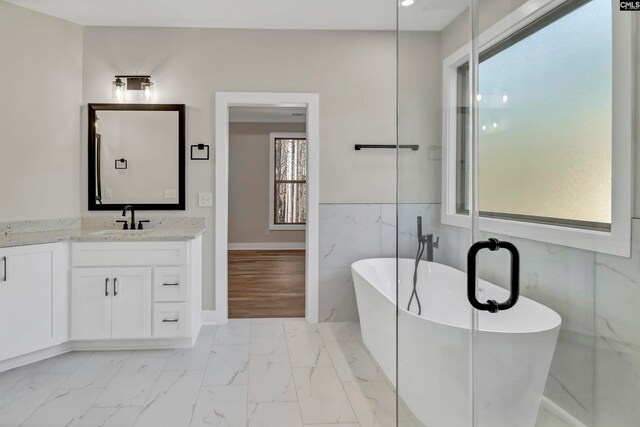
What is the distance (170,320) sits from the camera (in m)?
2.86

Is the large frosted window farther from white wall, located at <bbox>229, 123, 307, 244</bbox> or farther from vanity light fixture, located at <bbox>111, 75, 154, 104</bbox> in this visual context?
white wall, located at <bbox>229, 123, 307, 244</bbox>

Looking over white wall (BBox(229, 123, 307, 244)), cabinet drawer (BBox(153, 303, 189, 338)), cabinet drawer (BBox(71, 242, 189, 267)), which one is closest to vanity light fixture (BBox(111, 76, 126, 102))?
cabinet drawer (BBox(71, 242, 189, 267))

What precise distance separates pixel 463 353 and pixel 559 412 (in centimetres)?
32

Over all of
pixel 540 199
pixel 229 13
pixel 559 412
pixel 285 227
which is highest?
pixel 229 13

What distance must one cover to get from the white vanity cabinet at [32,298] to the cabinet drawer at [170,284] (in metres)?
0.61

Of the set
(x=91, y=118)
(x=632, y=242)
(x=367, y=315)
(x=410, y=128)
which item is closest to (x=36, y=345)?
(x=91, y=118)

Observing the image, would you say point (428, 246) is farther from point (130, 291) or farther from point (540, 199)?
point (130, 291)

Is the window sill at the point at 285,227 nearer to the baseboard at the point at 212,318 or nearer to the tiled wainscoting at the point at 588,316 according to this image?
the baseboard at the point at 212,318

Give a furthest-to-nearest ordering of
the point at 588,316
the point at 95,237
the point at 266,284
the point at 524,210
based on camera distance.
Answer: the point at 266,284
the point at 95,237
the point at 524,210
the point at 588,316

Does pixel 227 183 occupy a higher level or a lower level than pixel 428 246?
higher

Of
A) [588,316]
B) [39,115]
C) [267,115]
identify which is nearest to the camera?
[588,316]

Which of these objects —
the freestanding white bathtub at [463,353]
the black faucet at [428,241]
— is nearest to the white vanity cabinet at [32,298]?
the freestanding white bathtub at [463,353]

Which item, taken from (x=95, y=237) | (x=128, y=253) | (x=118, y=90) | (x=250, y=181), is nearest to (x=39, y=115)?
(x=118, y=90)

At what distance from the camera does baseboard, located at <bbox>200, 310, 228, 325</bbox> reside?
11.4ft
